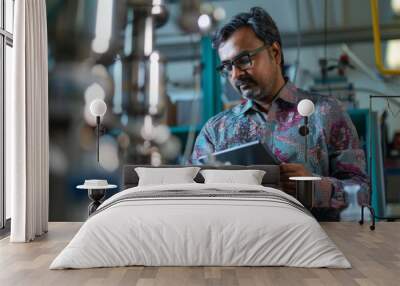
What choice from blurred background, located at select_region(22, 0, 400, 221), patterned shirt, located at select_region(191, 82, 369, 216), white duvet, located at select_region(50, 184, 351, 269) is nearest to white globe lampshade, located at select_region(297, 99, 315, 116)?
patterned shirt, located at select_region(191, 82, 369, 216)

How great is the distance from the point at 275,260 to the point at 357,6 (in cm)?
346

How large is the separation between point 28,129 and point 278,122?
8.52 ft

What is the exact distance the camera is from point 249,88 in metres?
5.49

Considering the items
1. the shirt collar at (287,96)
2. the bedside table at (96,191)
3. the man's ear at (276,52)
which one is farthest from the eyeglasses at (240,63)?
the bedside table at (96,191)

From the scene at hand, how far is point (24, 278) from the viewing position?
123 inches

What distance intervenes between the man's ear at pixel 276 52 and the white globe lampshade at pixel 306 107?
1.88ft

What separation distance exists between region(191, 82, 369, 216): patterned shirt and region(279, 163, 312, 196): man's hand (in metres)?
0.05

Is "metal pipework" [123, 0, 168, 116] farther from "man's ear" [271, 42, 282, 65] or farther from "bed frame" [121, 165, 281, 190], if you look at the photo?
"man's ear" [271, 42, 282, 65]

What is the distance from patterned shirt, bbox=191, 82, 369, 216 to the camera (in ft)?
17.6

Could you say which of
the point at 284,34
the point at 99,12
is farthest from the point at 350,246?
the point at 99,12

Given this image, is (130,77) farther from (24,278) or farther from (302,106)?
(24,278)

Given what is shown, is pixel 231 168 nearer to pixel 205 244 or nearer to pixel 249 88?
pixel 249 88

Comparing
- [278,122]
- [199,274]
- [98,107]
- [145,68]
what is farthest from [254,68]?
[199,274]

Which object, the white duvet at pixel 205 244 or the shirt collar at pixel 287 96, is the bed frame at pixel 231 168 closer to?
the shirt collar at pixel 287 96
